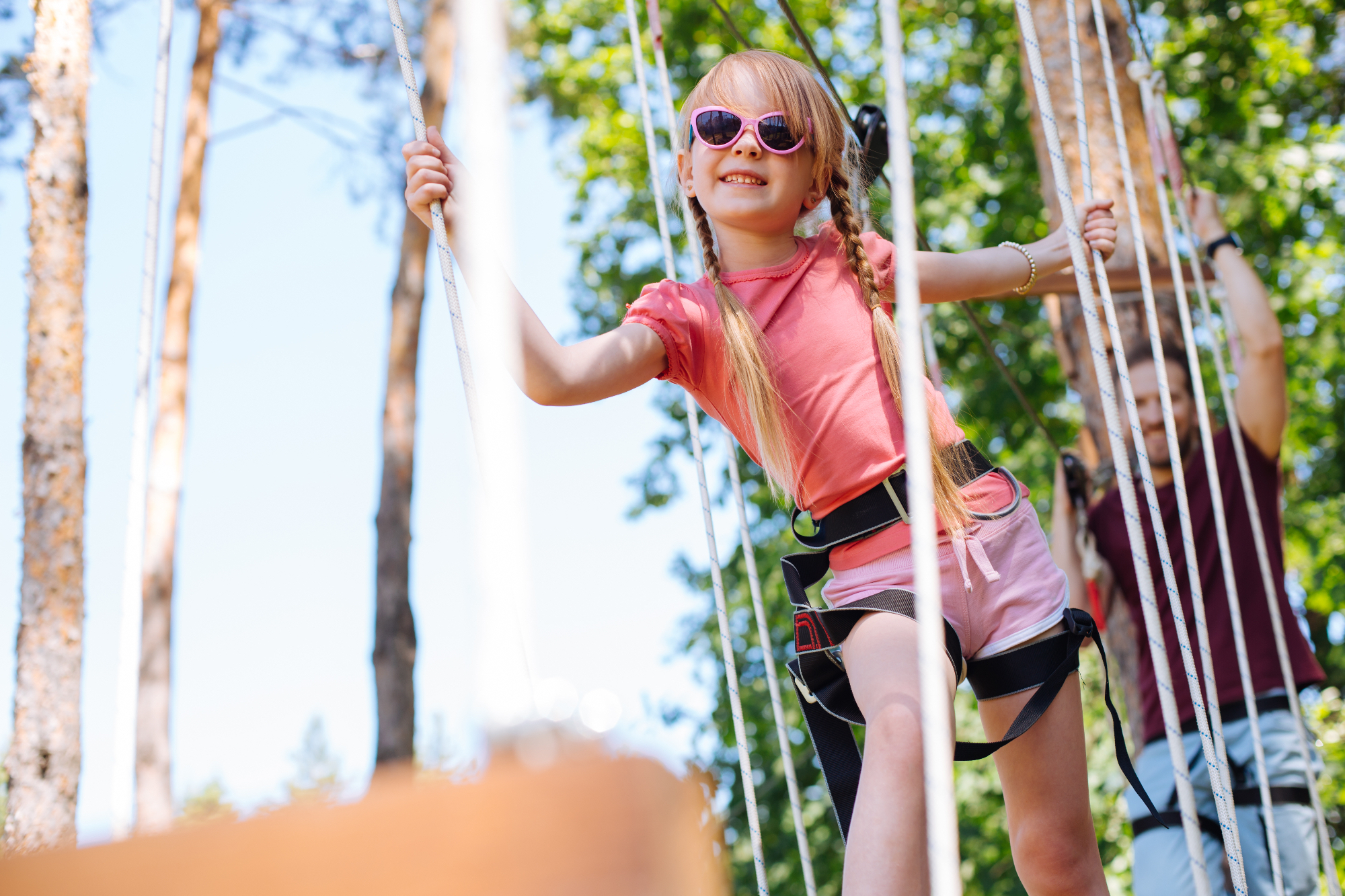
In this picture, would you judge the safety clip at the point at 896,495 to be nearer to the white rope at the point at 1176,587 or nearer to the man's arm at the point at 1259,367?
the white rope at the point at 1176,587

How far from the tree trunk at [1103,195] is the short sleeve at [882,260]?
1.33m

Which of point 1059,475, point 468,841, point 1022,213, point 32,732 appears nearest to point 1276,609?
point 1059,475

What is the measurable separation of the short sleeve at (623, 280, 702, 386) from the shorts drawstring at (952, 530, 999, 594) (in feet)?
1.25

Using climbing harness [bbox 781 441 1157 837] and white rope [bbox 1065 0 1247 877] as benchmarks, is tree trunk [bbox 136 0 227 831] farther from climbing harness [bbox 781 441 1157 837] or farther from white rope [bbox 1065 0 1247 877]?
white rope [bbox 1065 0 1247 877]

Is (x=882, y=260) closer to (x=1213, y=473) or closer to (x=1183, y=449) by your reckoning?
(x=1213, y=473)

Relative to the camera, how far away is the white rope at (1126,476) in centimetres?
119

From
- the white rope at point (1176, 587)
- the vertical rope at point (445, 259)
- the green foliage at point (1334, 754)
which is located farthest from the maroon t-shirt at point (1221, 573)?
the green foliage at point (1334, 754)

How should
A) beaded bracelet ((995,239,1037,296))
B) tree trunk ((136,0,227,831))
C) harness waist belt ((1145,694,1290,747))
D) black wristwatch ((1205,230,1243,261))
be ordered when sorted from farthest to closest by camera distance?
tree trunk ((136,0,227,831)) < black wristwatch ((1205,230,1243,261)) < harness waist belt ((1145,694,1290,747)) < beaded bracelet ((995,239,1037,296))

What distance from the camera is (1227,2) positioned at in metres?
5.84

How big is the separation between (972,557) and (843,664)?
199mm

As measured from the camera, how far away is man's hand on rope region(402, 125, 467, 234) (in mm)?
1270

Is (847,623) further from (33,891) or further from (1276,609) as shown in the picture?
(1276,609)

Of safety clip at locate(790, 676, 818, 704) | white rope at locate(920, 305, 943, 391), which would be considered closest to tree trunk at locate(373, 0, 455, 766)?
white rope at locate(920, 305, 943, 391)

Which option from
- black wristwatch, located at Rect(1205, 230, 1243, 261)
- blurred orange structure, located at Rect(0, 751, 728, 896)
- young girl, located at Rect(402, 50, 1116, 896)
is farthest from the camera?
black wristwatch, located at Rect(1205, 230, 1243, 261)
